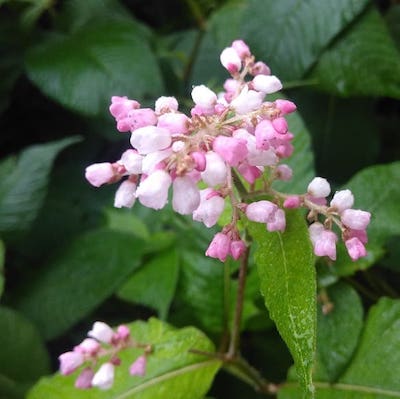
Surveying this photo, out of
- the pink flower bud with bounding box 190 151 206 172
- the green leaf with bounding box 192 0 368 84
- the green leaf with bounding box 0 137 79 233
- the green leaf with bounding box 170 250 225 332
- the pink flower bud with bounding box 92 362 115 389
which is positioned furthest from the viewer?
the green leaf with bounding box 0 137 79 233

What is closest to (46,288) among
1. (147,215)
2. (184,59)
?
(147,215)

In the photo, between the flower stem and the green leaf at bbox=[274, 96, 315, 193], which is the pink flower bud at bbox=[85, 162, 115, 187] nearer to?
the flower stem

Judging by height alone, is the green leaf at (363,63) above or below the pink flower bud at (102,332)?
above

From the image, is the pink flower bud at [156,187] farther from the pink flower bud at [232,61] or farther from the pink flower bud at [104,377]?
the pink flower bud at [104,377]

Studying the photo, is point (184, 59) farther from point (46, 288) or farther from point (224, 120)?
point (224, 120)

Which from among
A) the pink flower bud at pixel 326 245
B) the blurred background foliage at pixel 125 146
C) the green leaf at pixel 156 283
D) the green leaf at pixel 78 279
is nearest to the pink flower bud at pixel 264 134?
the pink flower bud at pixel 326 245

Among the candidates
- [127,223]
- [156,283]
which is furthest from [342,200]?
[127,223]

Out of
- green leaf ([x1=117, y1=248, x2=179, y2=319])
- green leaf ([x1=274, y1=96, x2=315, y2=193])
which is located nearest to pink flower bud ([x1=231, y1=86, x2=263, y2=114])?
green leaf ([x1=274, y1=96, x2=315, y2=193])
